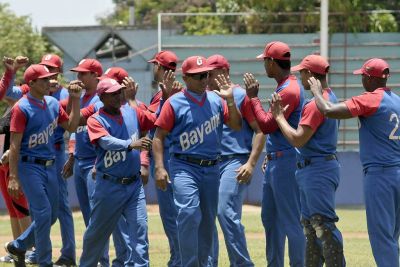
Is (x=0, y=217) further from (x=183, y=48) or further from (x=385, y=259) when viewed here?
(x=385, y=259)

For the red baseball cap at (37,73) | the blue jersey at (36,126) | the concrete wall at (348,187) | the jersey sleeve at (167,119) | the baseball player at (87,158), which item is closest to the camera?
the jersey sleeve at (167,119)

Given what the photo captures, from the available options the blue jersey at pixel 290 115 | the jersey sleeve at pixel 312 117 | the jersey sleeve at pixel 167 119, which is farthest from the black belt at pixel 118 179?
the jersey sleeve at pixel 312 117

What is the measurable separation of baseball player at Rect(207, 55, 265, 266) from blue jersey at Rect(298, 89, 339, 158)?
35.4 inches

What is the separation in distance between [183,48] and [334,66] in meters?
4.05

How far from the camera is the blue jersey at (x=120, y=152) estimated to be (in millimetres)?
11180

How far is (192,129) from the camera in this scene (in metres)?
11.0

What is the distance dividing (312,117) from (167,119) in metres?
1.44

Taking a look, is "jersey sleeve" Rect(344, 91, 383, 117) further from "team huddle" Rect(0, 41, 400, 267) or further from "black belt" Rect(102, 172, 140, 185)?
"black belt" Rect(102, 172, 140, 185)

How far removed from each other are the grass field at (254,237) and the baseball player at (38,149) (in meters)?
2.04

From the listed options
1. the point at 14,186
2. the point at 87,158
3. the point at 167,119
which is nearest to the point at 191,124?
the point at 167,119

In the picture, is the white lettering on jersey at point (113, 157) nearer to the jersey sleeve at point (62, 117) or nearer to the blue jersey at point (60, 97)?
the jersey sleeve at point (62, 117)

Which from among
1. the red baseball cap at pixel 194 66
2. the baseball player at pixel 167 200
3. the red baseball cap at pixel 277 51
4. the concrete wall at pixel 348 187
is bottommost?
the concrete wall at pixel 348 187

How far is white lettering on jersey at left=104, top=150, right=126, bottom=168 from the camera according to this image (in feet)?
36.7

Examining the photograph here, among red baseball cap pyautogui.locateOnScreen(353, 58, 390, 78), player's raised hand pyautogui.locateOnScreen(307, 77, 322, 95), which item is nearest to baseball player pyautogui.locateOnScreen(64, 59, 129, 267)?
player's raised hand pyautogui.locateOnScreen(307, 77, 322, 95)
